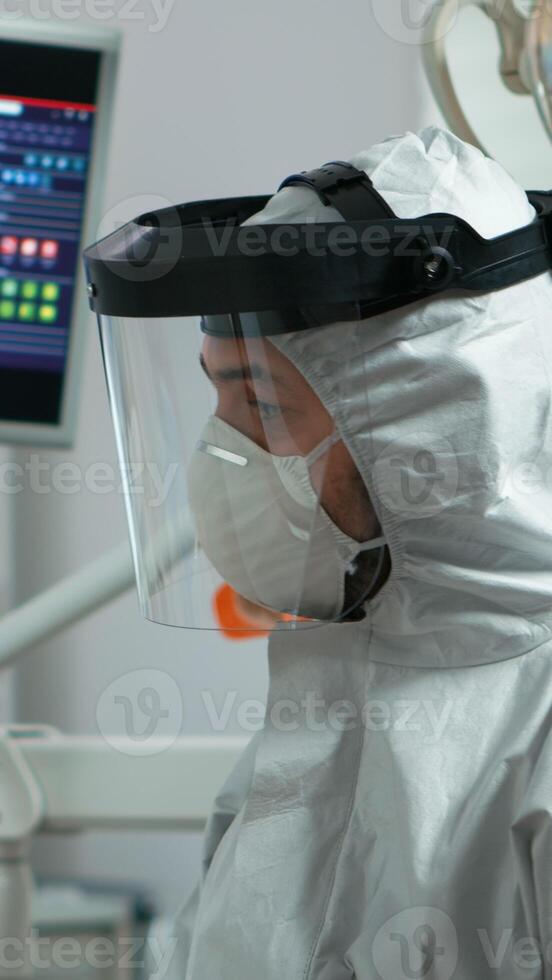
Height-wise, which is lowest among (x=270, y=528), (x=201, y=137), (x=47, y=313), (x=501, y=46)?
(x=270, y=528)

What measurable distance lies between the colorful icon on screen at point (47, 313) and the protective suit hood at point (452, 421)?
2.31 feet

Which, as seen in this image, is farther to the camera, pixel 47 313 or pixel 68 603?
pixel 47 313

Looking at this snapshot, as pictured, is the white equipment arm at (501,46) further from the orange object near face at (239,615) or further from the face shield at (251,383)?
the orange object near face at (239,615)

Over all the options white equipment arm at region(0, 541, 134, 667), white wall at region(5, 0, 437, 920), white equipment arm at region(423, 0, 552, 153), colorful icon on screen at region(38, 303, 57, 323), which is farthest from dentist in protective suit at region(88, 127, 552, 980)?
white wall at region(5, 0, 437, 920)

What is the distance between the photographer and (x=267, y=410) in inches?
33.4

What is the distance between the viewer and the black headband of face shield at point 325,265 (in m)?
0.78

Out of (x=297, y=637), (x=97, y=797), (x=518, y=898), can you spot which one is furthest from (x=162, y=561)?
(x=97, y=797)

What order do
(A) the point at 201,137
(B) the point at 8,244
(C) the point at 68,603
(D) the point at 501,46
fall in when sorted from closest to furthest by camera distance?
(D) the point at 501,46
(C) the point at 68,603
(B) the point at 8,244
(A) the point at 201,137

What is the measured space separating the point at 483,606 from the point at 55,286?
882 millimetres

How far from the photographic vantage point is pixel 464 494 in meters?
0.81

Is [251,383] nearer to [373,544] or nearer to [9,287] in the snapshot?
[373,544]

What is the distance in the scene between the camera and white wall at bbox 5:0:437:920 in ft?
6.80

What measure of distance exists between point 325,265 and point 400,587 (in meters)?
0.26

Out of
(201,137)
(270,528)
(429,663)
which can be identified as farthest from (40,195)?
(429,663)
